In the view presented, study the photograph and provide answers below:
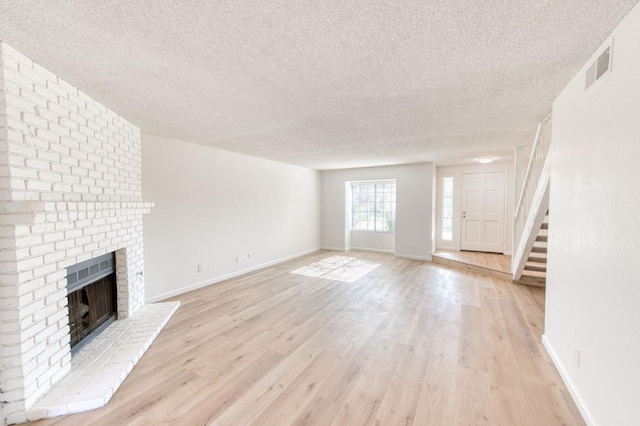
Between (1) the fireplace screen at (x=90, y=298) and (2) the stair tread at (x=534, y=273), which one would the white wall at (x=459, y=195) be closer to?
(2) the stair tread at (x=534, y=273)

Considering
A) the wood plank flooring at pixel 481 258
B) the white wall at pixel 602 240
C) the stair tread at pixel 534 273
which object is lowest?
the wood plank flooring at pixel 481 258

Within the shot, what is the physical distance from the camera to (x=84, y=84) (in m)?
2.13

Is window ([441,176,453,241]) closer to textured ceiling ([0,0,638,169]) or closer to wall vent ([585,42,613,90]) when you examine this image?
textured ceiling ([0,0,638,169])

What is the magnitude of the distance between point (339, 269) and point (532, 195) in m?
3.46

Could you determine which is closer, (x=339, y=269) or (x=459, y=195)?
(x=339, y=269)

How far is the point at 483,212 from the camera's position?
21.3ft

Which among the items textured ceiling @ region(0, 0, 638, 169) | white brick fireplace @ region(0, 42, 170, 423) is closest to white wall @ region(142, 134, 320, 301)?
textured ceiling @ region(0, 0, 638, 169)

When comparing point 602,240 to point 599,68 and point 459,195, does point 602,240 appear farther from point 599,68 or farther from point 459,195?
point 459,195

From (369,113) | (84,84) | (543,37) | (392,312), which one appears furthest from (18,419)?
(543,37)

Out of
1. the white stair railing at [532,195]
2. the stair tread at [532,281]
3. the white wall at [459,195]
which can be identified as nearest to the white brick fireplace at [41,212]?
the white stair railing at [532,195]

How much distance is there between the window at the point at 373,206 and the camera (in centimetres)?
718

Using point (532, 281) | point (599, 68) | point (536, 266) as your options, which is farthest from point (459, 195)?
point (599, 68)

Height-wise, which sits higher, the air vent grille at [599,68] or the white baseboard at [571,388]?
the air vent grille at [599,68]

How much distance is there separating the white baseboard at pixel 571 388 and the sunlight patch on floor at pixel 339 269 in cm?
271
